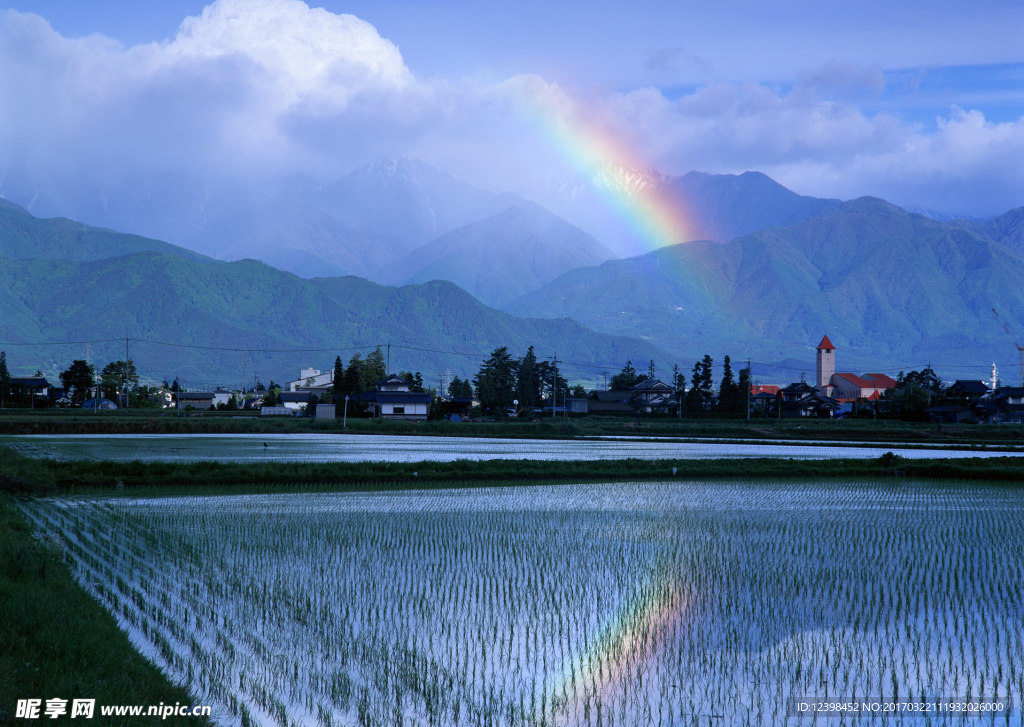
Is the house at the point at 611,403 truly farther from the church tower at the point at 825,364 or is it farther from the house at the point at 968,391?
the church tower at the point at 825,364

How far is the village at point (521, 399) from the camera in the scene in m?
78.4

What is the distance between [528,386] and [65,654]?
279 feet

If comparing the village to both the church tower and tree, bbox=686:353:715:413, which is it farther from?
the church tower

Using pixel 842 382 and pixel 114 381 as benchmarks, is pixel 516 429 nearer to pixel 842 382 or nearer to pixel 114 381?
pixel 114 381

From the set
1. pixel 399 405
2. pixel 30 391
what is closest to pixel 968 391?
pixel 399 405

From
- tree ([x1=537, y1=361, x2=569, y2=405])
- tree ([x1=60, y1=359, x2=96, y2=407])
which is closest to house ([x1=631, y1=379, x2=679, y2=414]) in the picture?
tree ([x1=537, y1=361, x2=569, y2=405])

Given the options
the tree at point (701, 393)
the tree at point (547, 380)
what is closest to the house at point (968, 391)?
the tree at point (701, 393)

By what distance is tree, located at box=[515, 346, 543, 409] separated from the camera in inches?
3625

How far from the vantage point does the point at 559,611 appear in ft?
32.0

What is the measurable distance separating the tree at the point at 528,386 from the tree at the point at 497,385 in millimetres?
879

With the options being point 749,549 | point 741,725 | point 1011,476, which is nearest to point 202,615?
point 741,725

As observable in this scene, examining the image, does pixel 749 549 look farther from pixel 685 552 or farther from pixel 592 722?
pixel 592 722

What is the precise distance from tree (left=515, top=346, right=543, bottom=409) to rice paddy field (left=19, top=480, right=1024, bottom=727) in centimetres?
7396

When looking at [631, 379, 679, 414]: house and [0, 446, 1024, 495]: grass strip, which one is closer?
[0, 446, 1024, 495]: grass strip
